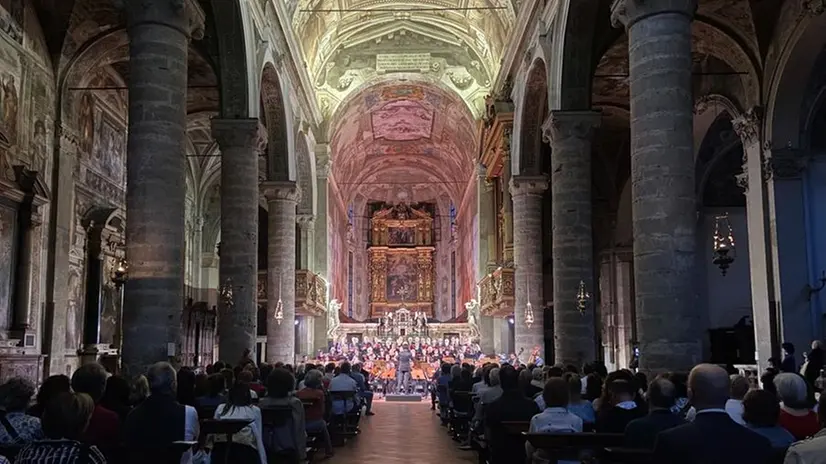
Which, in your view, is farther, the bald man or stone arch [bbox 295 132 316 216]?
stone arch [bbox 295 132 316 216]

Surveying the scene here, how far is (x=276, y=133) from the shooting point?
23.5 metres

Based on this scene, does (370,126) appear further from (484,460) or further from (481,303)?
(484,460)

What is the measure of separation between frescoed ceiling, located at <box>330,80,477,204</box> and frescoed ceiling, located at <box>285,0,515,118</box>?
81 centimetres

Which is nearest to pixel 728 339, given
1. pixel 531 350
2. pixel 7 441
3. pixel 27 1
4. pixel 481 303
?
pixel 531 350

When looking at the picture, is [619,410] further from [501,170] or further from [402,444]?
[501,170]

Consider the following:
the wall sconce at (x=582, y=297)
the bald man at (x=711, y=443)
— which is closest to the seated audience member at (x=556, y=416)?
the bald man at (x=711, y=443)

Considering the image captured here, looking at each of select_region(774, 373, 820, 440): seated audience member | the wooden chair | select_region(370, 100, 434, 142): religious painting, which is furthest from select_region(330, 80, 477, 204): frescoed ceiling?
select_region(774, 373, 820, 440): seated audience member

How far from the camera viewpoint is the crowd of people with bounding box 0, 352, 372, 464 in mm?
3951

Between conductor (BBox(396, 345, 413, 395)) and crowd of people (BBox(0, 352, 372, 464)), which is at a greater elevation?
crowd of people (BBox(0, 352, 372, 464))

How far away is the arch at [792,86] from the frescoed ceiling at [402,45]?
1264 cm

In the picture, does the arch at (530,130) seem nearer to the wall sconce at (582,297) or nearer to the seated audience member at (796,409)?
the wall sconce at (582,297)

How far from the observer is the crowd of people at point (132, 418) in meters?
3.95

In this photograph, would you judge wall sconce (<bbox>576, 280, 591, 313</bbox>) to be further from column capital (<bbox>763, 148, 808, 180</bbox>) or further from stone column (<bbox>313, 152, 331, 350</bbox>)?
stone column (<bbox>313, 152, 331, 350</bbox>)

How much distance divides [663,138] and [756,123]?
834 centimetres
